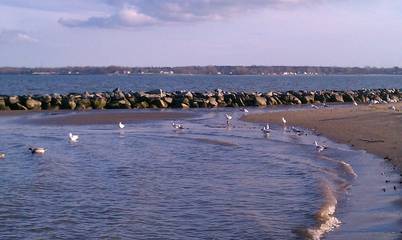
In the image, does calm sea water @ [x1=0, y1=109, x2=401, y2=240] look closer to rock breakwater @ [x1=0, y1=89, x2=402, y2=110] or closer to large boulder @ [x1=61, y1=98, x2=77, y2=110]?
large boulder @ [x1=61, y1=98, x2=77, y2=110]

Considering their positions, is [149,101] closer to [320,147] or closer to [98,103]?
[98,103]

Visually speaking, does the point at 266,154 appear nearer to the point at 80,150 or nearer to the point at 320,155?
the point at 320,155

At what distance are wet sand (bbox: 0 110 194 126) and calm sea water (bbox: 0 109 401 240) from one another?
8.55 meters

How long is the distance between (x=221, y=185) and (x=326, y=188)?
1.92 m

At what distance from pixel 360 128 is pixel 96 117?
1371cm

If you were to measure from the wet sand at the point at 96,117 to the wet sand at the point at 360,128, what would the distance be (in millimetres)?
4325

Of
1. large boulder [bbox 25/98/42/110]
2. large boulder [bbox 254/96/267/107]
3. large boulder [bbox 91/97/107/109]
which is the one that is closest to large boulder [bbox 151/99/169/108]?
large boulder [bbox 91/97/107/109]

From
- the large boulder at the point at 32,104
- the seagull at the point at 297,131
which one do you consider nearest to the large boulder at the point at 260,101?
the large boulder at the point at 32,104

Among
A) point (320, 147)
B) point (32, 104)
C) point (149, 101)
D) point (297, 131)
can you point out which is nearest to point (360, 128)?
point (297, 131)

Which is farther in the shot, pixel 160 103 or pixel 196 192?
pixel 160 103

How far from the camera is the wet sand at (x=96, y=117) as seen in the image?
27.5 meters

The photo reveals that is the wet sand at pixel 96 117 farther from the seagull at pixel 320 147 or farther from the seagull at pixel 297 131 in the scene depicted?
the seagull at pixel 320 147

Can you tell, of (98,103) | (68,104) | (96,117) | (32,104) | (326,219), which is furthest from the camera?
(98,103)

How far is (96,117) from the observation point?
98.2 ft
